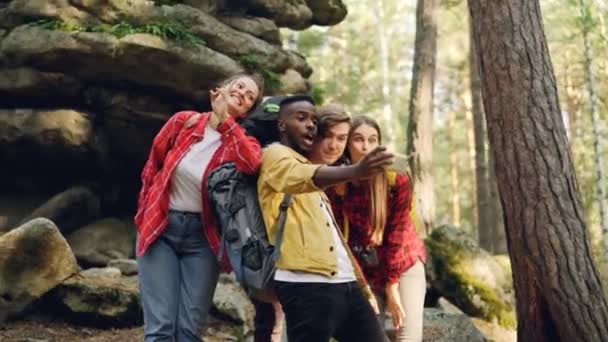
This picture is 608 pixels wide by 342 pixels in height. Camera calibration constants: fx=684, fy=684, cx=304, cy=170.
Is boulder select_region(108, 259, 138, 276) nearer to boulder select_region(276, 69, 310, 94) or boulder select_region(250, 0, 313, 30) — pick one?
boulder select_region(276, 69, 310, 94)

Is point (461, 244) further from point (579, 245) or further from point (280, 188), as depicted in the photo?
point (280, 188)

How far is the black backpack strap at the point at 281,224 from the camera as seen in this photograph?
315 cm

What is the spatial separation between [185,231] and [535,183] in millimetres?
3384

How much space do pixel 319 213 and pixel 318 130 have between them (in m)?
0.47

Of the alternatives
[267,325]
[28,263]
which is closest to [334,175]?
[267,325]

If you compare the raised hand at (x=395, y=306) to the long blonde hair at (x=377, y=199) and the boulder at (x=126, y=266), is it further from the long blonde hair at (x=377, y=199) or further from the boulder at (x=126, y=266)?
the boulder at (x=126, y=266)

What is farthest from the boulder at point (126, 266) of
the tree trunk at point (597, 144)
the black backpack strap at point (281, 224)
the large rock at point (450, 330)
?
the tree trunk at point (597, 144)

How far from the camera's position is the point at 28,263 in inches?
265

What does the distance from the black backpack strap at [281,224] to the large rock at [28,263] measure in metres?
4.25

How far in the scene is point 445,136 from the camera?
29.8m

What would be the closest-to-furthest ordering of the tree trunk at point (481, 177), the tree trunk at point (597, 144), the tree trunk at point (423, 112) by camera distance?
the tree trunk at point (423, 112) < the tree trunk at point (597, 144) < the tree trunk at point (481, 177)

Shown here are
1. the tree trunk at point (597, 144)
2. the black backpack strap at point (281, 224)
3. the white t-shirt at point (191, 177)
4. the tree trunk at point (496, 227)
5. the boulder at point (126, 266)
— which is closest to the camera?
the black backpack strap at point (281, 224)

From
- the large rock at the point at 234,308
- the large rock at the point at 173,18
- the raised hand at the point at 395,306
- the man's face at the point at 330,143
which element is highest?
the large rock at the point at 173,18

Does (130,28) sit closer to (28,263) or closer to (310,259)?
(28,263)
